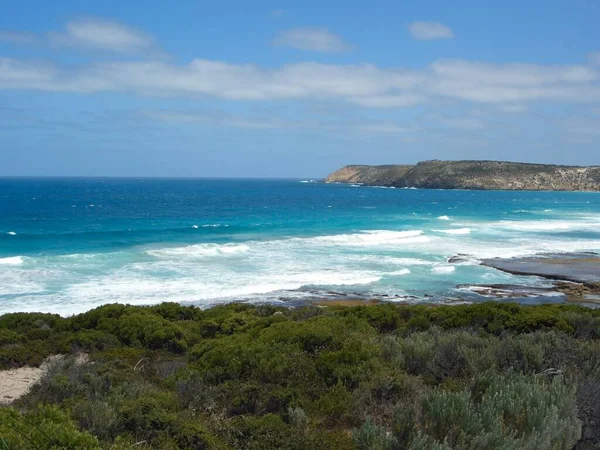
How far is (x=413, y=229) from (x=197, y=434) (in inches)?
1909

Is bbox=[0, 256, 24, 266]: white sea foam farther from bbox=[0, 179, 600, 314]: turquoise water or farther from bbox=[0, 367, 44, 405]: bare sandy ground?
bbox=[0, 367, 44, 405]: bare sandy ground

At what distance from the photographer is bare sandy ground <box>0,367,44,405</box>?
873cm

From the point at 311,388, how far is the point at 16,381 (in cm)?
583

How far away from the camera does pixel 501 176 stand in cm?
16012

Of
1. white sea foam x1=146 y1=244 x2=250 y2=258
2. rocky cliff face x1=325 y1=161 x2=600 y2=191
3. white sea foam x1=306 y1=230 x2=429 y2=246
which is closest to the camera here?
white sea foam x1=146 y1=244 x2=250 y2=258

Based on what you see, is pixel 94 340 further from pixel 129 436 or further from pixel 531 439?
pixel 531 439

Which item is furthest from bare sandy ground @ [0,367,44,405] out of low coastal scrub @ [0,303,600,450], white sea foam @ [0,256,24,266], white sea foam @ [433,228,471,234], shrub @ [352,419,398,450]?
white sea foam @ [433,228,471,234]

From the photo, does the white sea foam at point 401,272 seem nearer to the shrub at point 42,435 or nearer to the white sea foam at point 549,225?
the shrub at point 42,435

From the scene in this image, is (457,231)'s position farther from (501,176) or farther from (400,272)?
(501,176)

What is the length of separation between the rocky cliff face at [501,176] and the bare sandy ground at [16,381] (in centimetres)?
15827

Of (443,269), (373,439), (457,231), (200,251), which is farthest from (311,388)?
(457,231)

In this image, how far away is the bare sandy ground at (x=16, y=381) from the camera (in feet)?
28.6

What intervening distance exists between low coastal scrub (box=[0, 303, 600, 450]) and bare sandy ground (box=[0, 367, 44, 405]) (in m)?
0.39

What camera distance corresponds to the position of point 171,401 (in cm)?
641
